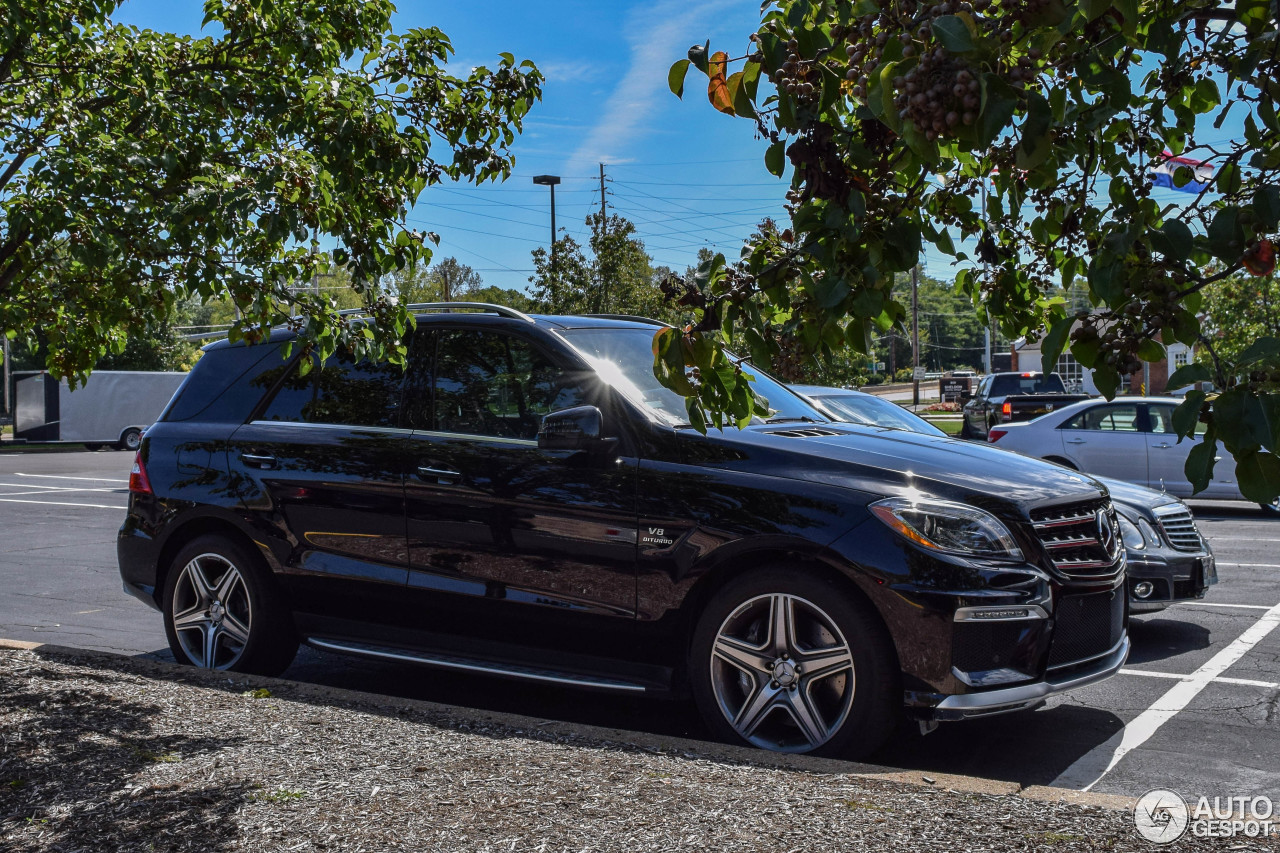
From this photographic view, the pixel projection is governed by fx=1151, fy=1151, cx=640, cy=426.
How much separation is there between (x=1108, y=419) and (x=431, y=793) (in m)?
13.7

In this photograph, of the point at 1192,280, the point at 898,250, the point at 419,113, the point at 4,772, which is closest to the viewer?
the point at 1192,280

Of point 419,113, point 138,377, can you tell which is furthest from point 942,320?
point 419,113

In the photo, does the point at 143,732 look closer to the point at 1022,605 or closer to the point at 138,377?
the point at 1022,605

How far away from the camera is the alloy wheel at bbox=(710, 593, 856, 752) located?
4.43m

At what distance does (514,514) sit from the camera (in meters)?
→ 5.12

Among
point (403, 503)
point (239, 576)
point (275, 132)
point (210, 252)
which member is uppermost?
point (275, 132)

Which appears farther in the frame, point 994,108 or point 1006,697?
point 1006,697

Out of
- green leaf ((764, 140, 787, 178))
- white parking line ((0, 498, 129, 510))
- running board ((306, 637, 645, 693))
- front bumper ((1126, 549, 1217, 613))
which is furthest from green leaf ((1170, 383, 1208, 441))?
white parking line ((0, 498, 129, 510))

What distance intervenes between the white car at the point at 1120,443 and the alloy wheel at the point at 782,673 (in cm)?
1106

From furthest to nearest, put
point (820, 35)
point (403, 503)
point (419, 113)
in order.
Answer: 1. point (419, 113)
2. point (403, 503)
3. point (820, 35)

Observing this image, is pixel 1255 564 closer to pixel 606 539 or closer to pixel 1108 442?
pixel 1108 442

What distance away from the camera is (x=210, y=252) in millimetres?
4910

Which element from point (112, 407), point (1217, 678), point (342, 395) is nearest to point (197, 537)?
point (342, 395)

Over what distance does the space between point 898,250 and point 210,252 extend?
333 cm
